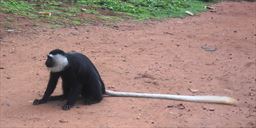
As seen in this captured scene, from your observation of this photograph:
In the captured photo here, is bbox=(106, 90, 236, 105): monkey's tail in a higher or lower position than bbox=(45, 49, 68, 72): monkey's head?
lower

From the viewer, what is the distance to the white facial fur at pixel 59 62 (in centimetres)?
642

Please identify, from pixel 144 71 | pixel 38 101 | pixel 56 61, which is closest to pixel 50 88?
pixel 38 101

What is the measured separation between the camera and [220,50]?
33.3 ft

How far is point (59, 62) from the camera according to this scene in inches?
253

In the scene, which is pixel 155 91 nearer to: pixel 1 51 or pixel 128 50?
pixel 128 50

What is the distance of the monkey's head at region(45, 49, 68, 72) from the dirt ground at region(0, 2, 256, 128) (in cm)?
51

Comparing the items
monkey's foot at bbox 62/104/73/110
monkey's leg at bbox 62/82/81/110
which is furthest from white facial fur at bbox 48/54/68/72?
monkey's foot at bbox 62/104/73/110

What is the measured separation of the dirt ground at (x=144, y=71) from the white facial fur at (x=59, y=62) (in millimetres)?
495

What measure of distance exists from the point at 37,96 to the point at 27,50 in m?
1.97

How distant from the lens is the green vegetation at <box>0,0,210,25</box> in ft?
36.9

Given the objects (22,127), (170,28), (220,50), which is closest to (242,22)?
(170,28)

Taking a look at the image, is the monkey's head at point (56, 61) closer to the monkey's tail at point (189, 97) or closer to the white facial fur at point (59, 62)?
the white facial fur at point (59, 62)

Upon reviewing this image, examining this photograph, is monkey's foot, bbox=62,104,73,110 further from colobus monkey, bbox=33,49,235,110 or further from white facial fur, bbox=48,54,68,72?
white facial fur, bbox=48,54,68,72

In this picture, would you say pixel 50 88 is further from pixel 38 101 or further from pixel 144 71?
pixel 144 71
